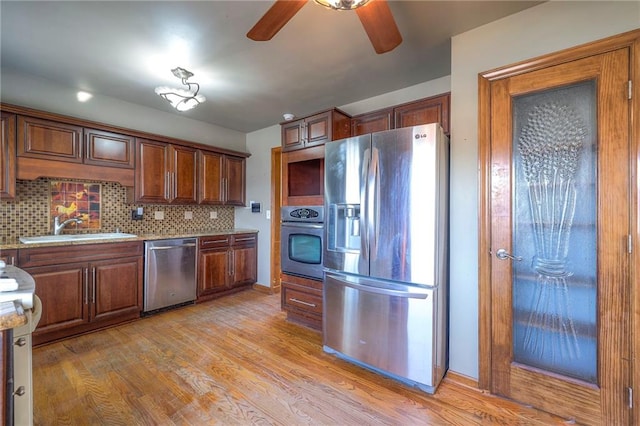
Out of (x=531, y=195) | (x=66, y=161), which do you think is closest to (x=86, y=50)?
(x=66, y=161)

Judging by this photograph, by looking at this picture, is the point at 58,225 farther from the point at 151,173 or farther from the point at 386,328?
the point at 386,328

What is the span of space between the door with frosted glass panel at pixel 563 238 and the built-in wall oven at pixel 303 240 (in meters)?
1.53

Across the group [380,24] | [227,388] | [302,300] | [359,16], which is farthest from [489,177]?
[227,388]

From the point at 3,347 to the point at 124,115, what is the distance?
3.34 meters

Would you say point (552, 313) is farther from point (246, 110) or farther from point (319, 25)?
point (246, 110)

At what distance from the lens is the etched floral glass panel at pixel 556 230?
1.58 meters

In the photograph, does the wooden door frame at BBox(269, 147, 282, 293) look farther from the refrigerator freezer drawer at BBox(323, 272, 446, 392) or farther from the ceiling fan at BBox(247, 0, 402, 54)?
the ceiling fan at BBox(247, 0, 402, 54)

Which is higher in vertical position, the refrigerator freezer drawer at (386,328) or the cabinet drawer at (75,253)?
the cabinet drawer at (75,253)

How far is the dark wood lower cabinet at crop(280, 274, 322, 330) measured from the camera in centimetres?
285

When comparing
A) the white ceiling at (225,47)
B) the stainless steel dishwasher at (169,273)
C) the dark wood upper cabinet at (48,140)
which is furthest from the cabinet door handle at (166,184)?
the white ceiling at (225,47)

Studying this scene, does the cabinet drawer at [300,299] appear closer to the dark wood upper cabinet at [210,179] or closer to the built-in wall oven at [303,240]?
the built-in wall oven at [303,240]

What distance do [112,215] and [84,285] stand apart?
3.16 ft

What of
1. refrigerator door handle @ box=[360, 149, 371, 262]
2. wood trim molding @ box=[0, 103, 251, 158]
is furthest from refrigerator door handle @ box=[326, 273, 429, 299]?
wood trim molding @ box=[0, 103, 251, 158]

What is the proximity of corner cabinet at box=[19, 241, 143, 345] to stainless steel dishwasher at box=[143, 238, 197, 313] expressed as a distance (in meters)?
0.09
